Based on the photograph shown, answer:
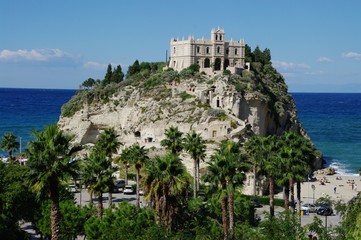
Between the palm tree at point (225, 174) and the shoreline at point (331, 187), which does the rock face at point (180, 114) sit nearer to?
the shoreline at point (331, 187)

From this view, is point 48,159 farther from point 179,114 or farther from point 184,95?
point 184,95

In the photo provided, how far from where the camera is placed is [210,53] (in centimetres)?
10044

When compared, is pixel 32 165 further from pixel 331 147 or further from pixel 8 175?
pixel 331 147

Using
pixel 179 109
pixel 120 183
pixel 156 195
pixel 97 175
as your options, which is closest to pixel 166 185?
pixel 156 195

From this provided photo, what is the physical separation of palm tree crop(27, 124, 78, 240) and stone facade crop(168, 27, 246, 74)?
6742cm

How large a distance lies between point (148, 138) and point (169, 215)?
159ft

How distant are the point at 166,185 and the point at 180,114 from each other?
47008 millimetres

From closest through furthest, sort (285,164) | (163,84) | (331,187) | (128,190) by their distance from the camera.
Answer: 1. (285,164)
2. (128,190)
3. (331,187)
4. (163,84)

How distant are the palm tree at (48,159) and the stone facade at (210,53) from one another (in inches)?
2654

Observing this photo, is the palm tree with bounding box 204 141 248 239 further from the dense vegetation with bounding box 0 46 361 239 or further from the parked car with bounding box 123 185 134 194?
the parked car with bounding box 123 185 134 194

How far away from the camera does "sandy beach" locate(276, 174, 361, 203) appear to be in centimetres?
7866

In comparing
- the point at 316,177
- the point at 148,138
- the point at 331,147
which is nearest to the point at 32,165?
the point at 148,138

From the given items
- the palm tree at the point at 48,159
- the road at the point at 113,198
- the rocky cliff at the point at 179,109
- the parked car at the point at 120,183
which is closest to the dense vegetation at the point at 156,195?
the palm tree at the point at 48,159

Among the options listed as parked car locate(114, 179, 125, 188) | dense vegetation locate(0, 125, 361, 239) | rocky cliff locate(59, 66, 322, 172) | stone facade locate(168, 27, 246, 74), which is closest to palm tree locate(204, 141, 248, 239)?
dense vegetation locate(0, 125, 361, 239)
